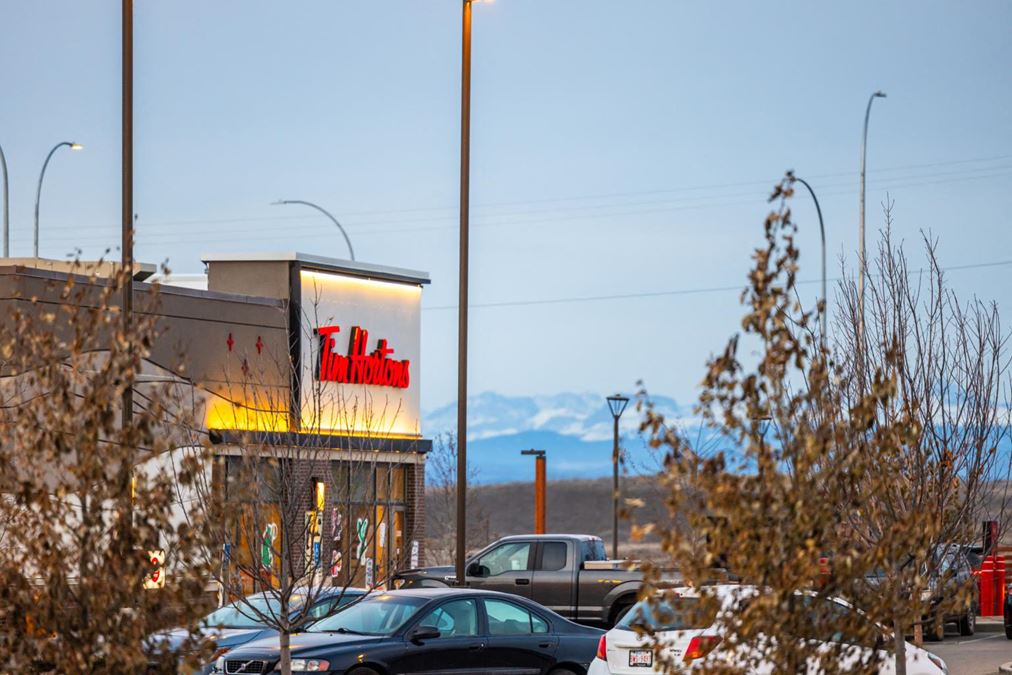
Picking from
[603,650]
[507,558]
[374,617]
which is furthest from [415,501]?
[603,650]

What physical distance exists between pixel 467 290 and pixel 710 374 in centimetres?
1440

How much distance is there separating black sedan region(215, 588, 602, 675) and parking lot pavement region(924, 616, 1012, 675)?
7372 millimetres

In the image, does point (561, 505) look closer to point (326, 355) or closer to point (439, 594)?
point (326, 355)

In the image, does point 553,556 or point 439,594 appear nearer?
point 439,594

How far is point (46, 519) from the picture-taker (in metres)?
7.52

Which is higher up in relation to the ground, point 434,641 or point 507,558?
point 507,558

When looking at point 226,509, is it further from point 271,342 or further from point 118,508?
point 271,342

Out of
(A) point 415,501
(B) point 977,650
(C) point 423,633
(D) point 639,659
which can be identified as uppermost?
(A) point 415,501

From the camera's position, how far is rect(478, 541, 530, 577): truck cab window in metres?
26.5

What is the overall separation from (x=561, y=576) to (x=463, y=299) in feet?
20.1

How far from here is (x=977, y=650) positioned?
25844 millimetres

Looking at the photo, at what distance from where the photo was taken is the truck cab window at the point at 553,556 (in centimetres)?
2614

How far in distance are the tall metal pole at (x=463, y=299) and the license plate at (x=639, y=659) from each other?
6027 mm

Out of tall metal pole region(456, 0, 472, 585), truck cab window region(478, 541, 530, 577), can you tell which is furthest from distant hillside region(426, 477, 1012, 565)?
tall metal pole region(456, 0, 472, 585)
